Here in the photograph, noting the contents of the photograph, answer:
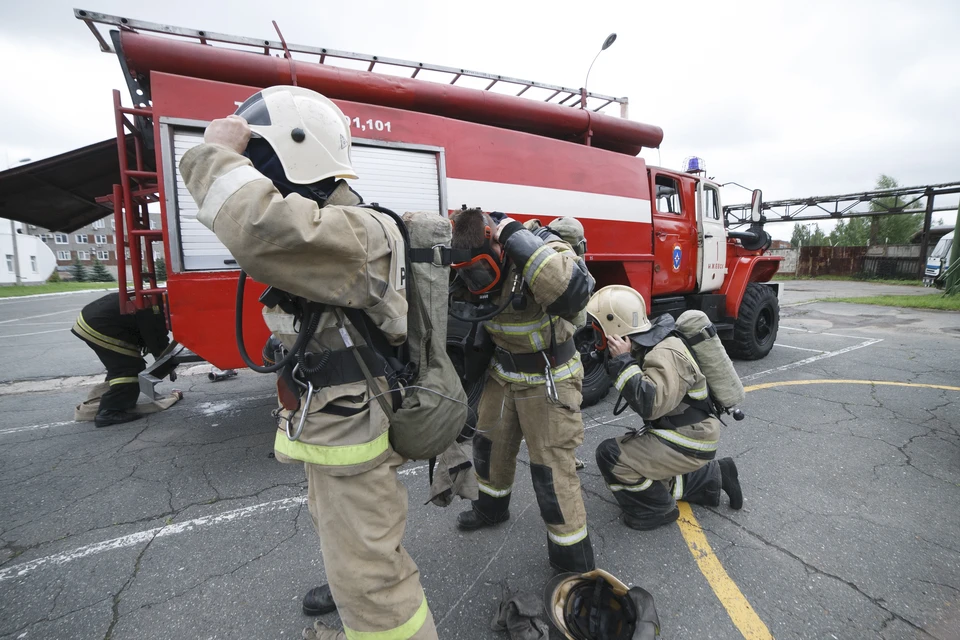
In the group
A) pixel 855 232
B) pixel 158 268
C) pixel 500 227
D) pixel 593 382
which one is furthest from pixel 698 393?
pixel 855 232

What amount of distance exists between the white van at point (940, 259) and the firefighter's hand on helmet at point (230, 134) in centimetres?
592

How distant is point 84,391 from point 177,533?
3.87 m

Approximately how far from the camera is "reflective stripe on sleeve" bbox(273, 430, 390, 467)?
1225 mm

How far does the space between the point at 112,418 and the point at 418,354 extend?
4.00 m

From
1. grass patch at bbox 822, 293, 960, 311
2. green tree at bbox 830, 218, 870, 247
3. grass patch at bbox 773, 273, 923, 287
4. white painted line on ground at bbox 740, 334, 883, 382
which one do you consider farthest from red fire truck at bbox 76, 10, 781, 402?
A: green tree at bbox 830, 218, 870, 247

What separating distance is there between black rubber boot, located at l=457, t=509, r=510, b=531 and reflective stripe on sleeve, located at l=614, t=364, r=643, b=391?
0.95m

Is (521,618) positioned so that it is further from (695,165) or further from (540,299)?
(695,165)

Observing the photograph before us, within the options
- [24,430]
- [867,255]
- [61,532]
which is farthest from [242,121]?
[867,255]

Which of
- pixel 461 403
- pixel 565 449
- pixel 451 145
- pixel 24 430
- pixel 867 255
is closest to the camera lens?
pixel 461 403

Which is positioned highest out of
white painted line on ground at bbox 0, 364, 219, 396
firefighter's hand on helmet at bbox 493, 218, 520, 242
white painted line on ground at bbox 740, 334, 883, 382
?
firefighter's hand on helmet at bbox 493, 218, 520, 242

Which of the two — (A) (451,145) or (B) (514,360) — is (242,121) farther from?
(A) (451,145)

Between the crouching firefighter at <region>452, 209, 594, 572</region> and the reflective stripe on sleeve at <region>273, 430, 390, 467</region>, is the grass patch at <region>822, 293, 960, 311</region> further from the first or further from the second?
the reflective stripe on sleeve at <region>273, 430, 390, 467</region>

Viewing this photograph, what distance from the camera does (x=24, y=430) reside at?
12.3 ft

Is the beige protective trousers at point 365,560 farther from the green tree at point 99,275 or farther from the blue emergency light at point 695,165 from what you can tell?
the green tree at point 99,275
